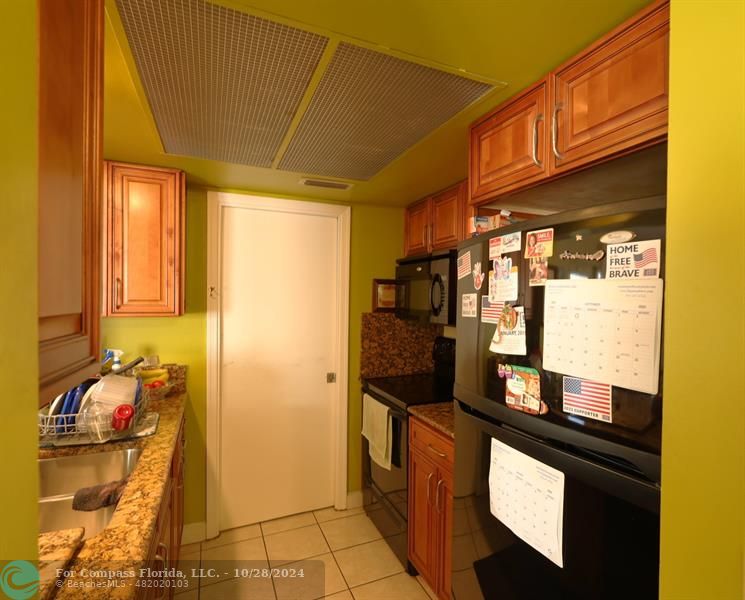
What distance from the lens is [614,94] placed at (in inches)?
38.4

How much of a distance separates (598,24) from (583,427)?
1023mm

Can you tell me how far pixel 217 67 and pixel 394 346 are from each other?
7.09 ft

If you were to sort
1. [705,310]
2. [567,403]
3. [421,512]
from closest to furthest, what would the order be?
[705,310] < [567,403] < [421,512]

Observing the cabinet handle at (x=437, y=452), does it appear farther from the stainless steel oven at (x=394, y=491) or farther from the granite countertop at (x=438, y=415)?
the stainless steel oven at (x=394, y=491)

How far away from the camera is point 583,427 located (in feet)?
2.91

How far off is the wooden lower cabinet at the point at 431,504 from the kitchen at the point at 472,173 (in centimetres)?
9

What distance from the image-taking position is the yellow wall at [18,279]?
366 millimetres

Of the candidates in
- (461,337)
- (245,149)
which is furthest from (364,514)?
(245,149)

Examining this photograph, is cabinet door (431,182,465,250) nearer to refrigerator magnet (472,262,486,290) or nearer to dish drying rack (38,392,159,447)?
refrigerator magnet (472,262,486,290)

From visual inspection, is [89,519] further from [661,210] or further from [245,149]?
[661,210]

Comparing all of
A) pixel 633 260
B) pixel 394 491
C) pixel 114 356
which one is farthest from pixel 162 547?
pixel 633 260

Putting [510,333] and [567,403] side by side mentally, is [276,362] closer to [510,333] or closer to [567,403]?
[510,333]

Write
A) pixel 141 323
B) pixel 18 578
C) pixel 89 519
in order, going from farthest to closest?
pixel 141 323
pixel 89 519
pixel 18 578

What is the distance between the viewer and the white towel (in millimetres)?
2326
